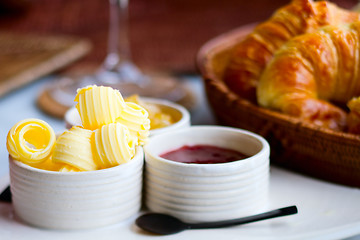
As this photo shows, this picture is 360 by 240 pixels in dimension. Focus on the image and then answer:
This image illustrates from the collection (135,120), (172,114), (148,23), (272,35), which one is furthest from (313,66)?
(148,23)

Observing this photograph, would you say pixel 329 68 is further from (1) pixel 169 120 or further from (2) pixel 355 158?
(1) pixel 169 120

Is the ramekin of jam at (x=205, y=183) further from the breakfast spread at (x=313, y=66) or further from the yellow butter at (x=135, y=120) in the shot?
the breakfast spread at (x=313, y=66)

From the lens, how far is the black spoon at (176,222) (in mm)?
724

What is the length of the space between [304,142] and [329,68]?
0.19 metres

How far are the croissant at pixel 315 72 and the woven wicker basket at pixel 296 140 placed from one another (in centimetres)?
5

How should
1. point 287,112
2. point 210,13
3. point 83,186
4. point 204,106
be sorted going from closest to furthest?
point 83,186, point 287,112, point 204,106, point 210,13

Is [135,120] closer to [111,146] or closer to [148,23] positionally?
[111,146]

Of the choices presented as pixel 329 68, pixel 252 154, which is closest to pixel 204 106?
pixel 329 68

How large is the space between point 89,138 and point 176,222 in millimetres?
184

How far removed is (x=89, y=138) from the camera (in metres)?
0.74

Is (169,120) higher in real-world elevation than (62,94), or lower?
higher

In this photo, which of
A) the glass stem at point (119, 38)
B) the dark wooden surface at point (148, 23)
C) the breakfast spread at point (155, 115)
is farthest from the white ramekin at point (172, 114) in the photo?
the dark wooden surface at point (148, 23)

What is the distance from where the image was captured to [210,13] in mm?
2592

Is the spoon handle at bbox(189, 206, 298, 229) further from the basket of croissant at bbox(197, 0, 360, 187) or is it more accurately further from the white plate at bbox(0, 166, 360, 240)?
the basket of croissant at bbox(197, 0, 360, 187)
